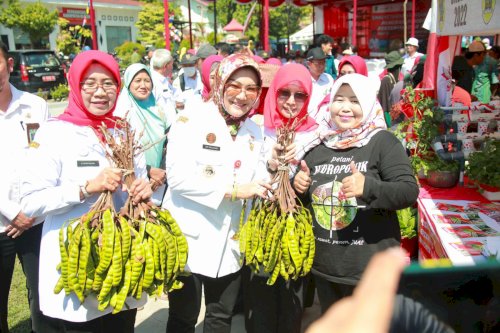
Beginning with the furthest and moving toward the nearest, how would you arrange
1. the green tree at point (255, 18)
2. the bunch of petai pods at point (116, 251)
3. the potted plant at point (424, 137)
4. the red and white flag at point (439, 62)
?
1. the green tree at point (255, 18)
2. the red and white flag at point (439, 62)
3. the potted plant at point (424, 137)
4. the bunch of petai pods at point (116, 251)

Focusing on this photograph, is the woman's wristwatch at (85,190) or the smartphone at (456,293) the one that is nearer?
the smartphone at (456,293)

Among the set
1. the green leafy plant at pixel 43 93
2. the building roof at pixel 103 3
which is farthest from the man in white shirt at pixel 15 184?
the building roof at pixel 103 3

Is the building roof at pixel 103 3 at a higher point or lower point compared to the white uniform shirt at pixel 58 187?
higher

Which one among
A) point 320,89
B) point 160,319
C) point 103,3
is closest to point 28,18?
point 103,3

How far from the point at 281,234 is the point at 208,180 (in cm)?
47

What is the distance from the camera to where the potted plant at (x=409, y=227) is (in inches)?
149

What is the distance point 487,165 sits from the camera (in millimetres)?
3527

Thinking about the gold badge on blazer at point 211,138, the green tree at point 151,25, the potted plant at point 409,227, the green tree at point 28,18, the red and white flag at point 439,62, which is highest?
the green tree at point 151,25

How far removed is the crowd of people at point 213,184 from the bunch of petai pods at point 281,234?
0.07 m

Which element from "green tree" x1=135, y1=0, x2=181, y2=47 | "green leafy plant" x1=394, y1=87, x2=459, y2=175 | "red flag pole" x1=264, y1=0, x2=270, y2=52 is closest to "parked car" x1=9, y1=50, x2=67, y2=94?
"red flag pole" x1=264, y1=0, x2=270, y2=52

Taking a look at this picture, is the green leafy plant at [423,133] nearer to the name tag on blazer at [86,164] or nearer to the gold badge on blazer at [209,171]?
the gold badge on blazer at [209,171]

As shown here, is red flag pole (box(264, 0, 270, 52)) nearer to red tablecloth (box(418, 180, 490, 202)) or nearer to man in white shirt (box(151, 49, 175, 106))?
man in white shirt (box(151, 49, 175, 106))

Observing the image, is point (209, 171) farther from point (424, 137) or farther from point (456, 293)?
point (424, 137)

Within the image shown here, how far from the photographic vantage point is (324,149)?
2.49m
